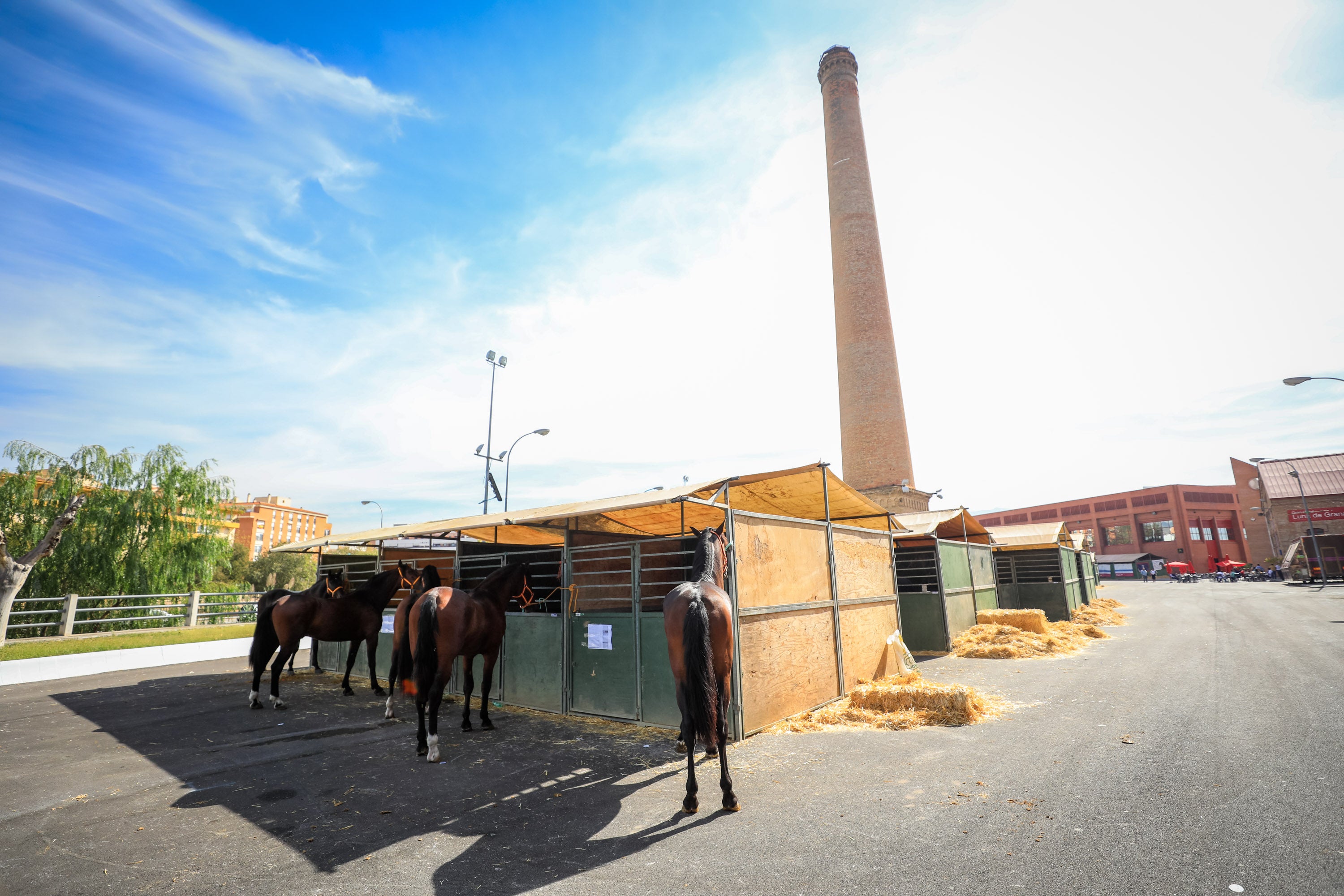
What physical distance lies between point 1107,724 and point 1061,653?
6987 mm

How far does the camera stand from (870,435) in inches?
1220

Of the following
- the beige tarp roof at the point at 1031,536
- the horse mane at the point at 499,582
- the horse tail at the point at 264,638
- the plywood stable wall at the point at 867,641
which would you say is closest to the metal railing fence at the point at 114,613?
the horse tail at the point at 264,638

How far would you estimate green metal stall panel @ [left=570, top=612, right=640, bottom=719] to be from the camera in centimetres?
813

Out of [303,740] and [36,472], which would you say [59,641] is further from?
[303,740]

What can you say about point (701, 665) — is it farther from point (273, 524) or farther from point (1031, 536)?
point (273, 524)

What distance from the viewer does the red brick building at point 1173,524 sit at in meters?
67.1

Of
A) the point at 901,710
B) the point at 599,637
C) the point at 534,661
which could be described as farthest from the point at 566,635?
the point at 901,710

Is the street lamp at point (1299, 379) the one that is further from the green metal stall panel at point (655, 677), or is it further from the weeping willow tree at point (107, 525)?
the weeping willow tree at point (107, 525)

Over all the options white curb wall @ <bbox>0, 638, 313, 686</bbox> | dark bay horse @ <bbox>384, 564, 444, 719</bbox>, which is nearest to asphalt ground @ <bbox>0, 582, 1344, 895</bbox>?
dark bay horse @ <bbox>384, 564, 444, 719</bbox>

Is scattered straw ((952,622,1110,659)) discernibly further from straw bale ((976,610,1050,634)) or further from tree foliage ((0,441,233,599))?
tree foliage ((0,441,233,599))

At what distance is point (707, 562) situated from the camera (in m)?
6.56

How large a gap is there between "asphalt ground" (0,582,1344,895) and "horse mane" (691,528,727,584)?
6.62 feet

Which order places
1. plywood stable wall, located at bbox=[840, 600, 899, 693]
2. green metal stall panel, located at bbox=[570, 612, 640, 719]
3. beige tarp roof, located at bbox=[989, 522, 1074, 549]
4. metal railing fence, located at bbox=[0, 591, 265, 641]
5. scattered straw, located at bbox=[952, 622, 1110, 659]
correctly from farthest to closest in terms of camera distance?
beige tarp roof, located at bbox=[989, 522, 1074, 549] < metal railing fence, located at bbox=[0, 591, 265, 641] < scattered straw, located at bbox=[952, 622, 1110, 659] < plywood stable wall, located at bbox=[840, 600, 899, 693] < green metal stall panel, located at bbox=[570, 612, 640, 719]

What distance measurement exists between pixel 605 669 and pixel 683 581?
204 centimetres
